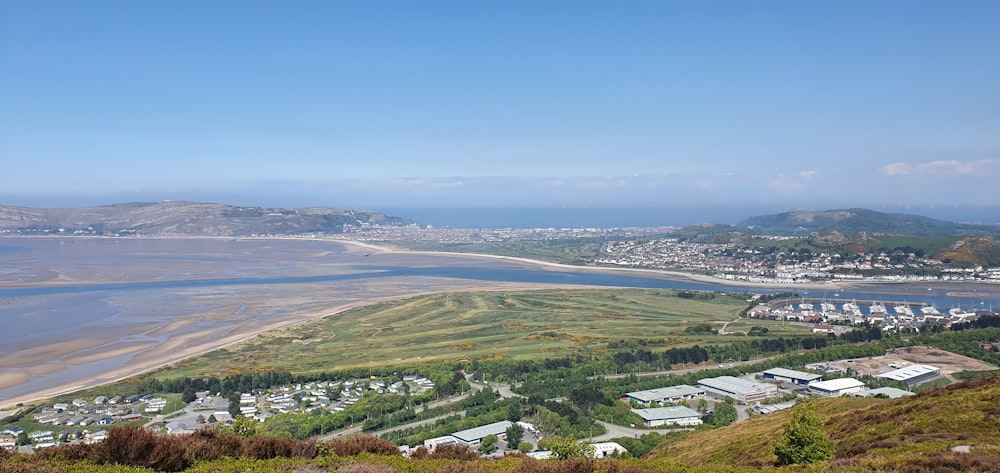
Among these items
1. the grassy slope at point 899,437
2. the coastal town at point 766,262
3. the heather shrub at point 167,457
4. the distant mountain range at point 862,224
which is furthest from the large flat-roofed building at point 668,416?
the distant mountain range at point 862,224

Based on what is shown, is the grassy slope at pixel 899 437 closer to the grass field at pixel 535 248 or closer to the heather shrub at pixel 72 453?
the heather shrub at pixel 72 453

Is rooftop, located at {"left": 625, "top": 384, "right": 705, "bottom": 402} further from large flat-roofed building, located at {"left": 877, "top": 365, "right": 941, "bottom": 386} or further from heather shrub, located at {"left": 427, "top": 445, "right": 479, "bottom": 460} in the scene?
heather shrub, located at {"left": 427, "top": 445, "right": 479, "bottom": 460}

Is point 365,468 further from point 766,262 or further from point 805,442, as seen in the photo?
point 766,262

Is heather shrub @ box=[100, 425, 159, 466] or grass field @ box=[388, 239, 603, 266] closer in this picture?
heather shrub @ box=[100, 425, 159, 466]

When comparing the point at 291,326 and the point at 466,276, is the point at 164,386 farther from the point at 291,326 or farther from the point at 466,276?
the point at 466,276

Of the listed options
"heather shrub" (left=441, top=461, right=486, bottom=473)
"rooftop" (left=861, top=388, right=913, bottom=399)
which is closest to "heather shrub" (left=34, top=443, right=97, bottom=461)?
"heather shrub" (left=441, top=461, right=486, bottom=473)

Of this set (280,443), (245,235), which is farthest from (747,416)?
→ (245,235)
